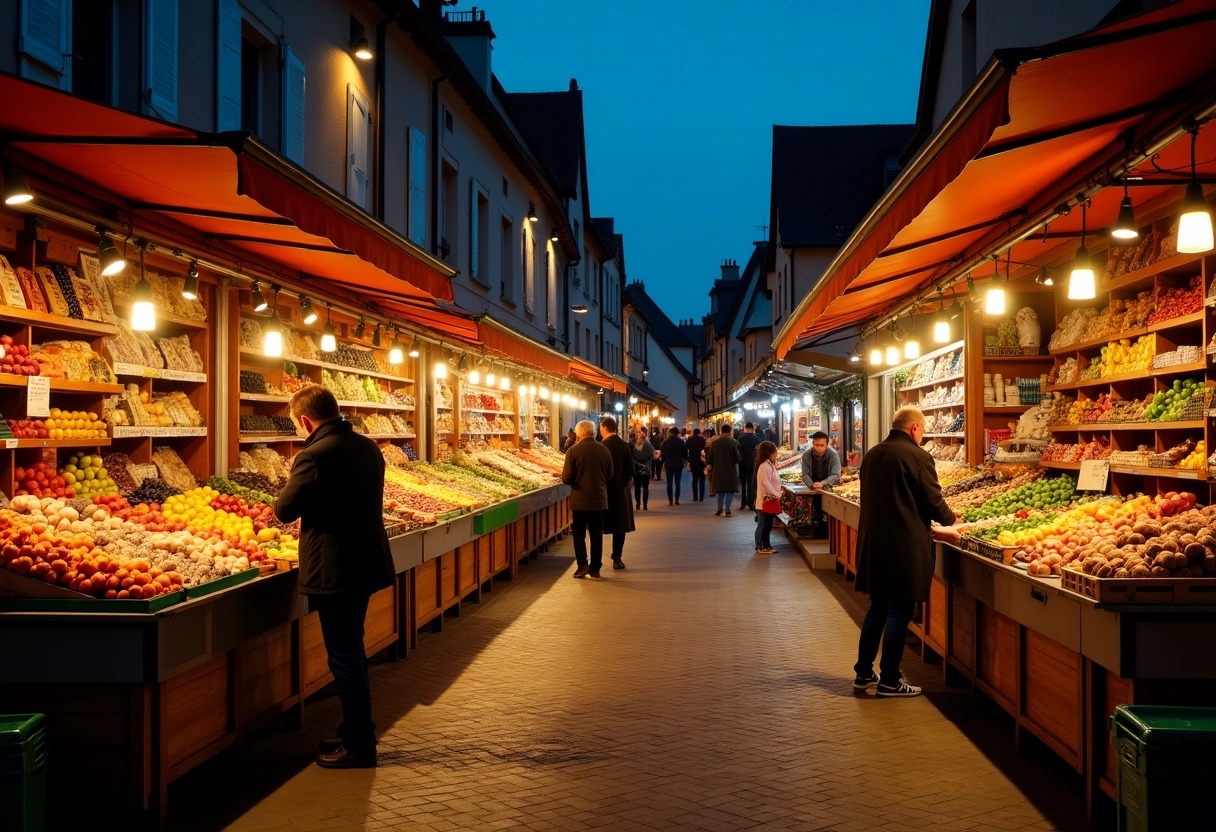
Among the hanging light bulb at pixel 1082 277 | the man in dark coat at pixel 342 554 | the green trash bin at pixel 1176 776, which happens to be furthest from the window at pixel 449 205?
the green trash bin at pixel 1176 776

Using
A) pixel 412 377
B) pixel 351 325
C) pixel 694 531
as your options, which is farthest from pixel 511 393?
pixel 351 325

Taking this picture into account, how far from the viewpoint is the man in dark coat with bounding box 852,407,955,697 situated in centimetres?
767

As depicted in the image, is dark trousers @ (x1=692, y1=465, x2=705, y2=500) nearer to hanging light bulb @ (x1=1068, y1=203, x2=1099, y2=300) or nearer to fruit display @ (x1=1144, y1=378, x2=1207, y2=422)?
fruit display @ (x1=1144, y1=378, x2=1207, y2=422)

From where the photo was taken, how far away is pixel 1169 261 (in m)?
7.80

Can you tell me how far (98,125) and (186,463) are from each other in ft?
13.4

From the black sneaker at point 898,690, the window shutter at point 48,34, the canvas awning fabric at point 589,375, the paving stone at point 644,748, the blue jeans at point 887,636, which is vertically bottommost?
the paving stone at point 644,748

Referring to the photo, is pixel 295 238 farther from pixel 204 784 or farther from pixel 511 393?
pixel 511 393

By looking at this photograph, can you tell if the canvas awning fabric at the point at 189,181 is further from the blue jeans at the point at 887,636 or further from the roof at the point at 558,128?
the roof at the point at 558,128

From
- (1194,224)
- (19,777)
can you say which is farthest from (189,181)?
(1194,224)

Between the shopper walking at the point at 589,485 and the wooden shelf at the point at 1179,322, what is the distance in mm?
7190

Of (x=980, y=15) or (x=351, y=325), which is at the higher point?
(x=980, y=15)

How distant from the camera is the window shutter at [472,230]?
65.7 ft

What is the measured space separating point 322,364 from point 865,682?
6447 millimetres

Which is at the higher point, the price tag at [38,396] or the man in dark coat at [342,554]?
the price tag at [38,396]
